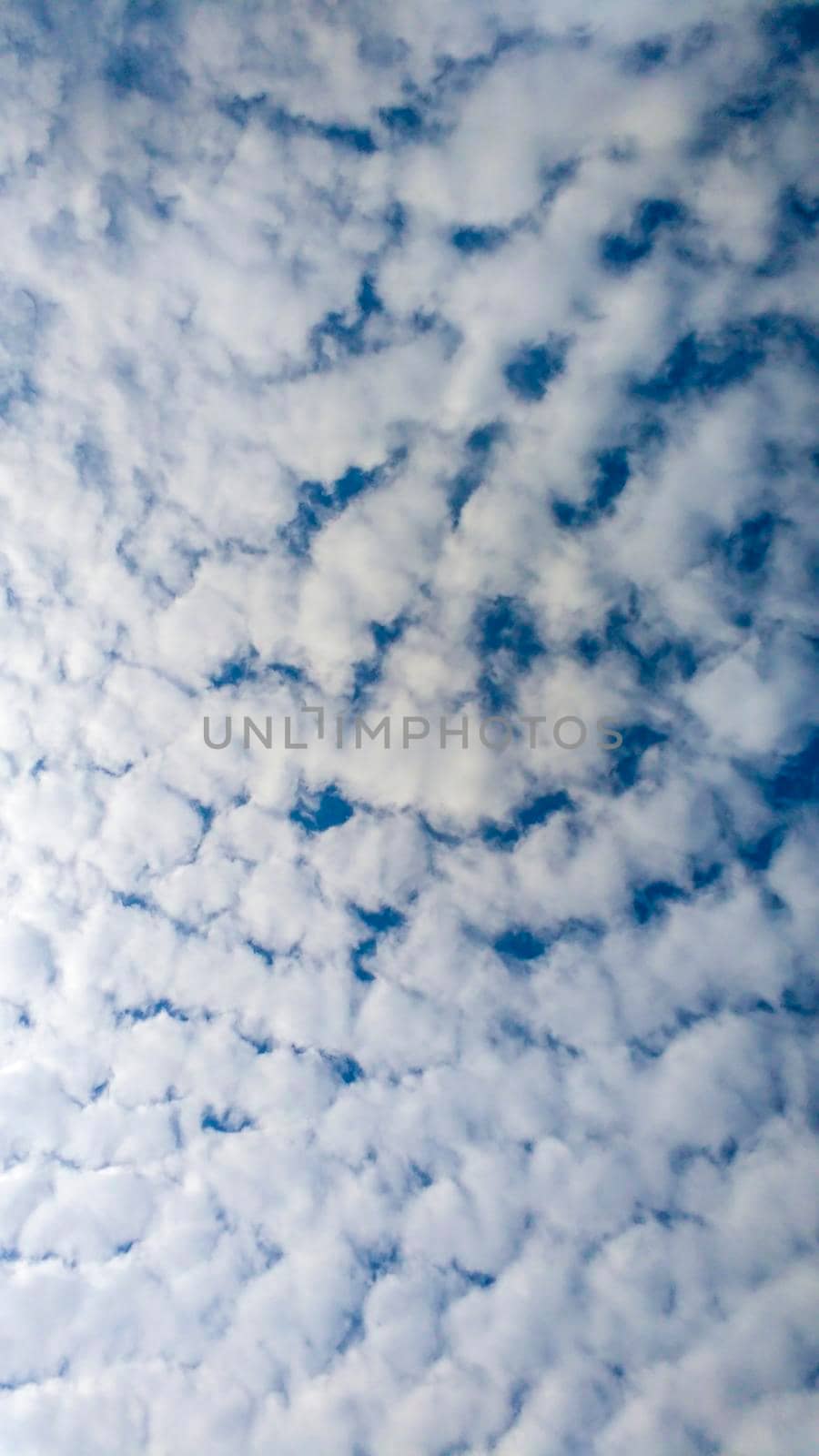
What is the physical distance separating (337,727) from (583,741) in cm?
344

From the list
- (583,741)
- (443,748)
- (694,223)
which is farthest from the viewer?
(443,748)

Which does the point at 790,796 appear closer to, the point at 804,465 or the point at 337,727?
Result: the point at 804,465

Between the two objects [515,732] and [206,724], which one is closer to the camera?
[515,732]

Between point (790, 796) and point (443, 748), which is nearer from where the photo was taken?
point (790, 796)

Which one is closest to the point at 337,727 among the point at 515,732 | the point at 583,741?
the point at 515,732

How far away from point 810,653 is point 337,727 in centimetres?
607

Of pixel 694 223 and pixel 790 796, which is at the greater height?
pixel 694 223

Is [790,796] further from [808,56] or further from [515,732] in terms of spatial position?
[808,56]

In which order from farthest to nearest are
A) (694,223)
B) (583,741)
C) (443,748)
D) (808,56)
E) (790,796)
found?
(443,748)
(583,741)
(790,796)
(694,223)
(808,56)

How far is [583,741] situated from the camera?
8.18 m

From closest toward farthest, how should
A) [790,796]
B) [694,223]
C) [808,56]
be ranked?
[808,56] < [694,223] < [790,796]

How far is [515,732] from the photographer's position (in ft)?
27.7

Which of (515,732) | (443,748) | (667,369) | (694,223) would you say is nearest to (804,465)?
(667,369)

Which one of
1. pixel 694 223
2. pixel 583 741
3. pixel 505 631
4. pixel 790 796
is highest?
pixel 694 223
